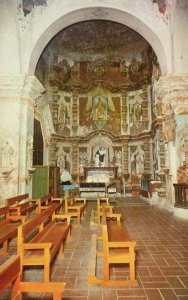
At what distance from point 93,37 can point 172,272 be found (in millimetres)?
16196

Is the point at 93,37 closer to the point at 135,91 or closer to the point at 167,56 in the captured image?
the point at 135,91

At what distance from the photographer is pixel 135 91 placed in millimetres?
17672

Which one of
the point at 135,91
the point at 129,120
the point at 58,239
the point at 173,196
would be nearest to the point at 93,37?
the point at 135,91

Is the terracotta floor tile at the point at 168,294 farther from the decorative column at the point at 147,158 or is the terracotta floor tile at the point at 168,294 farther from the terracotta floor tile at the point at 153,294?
the decorative column at the point at 147,158

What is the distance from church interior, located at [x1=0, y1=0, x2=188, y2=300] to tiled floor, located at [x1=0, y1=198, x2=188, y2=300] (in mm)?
23

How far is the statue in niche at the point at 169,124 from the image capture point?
8954 mm

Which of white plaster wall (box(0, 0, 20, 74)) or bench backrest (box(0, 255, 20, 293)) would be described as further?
white plaster wall (box(0, 0, 20, 74))

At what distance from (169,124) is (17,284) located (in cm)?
808

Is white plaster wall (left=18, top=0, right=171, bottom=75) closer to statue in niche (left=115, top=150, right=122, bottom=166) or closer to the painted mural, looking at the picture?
the painted mural

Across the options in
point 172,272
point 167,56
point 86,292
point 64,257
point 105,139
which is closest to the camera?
point 86,292

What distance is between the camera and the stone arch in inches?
385

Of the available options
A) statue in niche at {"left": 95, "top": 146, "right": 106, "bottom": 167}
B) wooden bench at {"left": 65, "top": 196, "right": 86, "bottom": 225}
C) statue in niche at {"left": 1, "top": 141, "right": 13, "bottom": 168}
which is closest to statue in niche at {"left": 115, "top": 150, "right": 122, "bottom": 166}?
statue in niche at {"left": 95, "top": 146, "right": 106, "bottom": 167}

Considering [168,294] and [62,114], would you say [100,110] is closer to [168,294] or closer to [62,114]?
[62,114]

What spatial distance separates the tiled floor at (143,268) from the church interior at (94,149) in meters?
0.02
